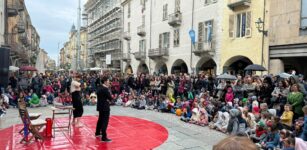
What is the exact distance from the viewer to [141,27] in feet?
117

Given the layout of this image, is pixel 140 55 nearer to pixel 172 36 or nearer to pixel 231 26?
pixel 172 36

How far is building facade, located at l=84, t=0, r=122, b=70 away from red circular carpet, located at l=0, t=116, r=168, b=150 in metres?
25.0

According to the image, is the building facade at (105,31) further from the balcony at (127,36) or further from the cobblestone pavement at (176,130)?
the cobblestone pavement at (176,130)

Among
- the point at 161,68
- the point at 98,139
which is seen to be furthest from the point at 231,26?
the point at 98,139

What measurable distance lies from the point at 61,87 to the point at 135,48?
19.2 metres

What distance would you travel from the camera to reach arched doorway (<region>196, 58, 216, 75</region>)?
24.6m

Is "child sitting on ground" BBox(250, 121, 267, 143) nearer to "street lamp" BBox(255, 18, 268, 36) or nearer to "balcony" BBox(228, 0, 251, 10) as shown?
"street lamp" BBox(255, 18, 268, 36)

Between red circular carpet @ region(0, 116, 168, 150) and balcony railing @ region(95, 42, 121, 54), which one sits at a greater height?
balcony railing @ region(95, 42, 121, 54)

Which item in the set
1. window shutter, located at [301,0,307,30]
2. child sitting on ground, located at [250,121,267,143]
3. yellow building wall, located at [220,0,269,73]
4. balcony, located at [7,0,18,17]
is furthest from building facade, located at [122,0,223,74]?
balcony, located at [7,0,18,17]

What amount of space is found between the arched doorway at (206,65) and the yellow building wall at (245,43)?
314 cm

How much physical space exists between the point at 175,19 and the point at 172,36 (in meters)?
2.04

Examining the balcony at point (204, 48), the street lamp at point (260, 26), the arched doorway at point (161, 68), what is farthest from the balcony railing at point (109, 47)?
the street lamp at point (260, 26)

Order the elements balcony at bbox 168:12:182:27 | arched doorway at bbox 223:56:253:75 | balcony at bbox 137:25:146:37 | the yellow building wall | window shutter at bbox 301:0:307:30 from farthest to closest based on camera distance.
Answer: balcony at bbox 137:25:146:37 → balcony at bbox 168:12:182:27 → arched doorway at bbox 223:56:253:75 → the yellow building wall → window shutter at bbox 301:0:307:30

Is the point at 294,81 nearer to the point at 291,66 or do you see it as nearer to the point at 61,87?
the point at 291,66
